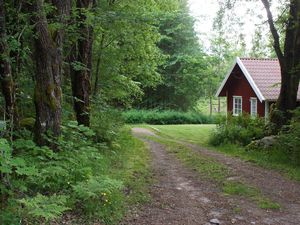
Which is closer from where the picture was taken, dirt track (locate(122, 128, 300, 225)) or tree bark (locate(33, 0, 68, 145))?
dirt track (locate(122, 128, 300, 225))

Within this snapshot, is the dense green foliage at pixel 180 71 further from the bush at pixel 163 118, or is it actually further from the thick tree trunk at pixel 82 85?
the thick tree trunk at pixel 82 85

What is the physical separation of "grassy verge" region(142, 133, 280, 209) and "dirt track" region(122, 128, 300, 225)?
191 mm

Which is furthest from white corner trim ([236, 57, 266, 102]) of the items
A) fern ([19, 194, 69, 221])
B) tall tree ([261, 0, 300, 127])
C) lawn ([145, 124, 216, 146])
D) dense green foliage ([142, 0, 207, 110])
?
fern ([19, 194, 69, 221])

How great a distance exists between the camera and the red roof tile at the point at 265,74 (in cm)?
2550

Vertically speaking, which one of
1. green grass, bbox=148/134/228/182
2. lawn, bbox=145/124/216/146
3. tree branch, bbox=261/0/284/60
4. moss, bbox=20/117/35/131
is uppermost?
tree branch, bbox=261/0/284/60

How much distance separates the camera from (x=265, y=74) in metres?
27.6

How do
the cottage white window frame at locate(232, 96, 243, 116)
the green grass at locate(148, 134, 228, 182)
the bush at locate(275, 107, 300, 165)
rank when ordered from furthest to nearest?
1. the cottage white window frame at locate(232, 96, 243, 116)
2. the bush at locate(275, 107, 300, 165)
3. the green grass at locate(148, 134, 228, 182)

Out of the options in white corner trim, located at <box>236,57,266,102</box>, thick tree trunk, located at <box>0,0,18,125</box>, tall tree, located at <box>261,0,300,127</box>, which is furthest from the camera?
white corner trim, located at <box>236,57,266,102</box>

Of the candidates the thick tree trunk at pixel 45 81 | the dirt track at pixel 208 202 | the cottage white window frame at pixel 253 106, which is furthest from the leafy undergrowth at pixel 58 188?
the cottage white window frame at pixel 253 106

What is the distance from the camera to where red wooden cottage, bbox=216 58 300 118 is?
25.6m

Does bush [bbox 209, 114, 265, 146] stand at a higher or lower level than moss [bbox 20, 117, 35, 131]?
lower

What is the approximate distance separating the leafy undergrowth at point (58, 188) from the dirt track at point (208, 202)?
Answer: 1.53 feet

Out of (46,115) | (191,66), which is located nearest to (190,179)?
(46,115)

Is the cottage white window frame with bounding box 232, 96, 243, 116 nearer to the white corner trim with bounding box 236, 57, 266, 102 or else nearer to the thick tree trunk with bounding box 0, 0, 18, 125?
the white corner trim with bounding box 236, 57, 266, 102
